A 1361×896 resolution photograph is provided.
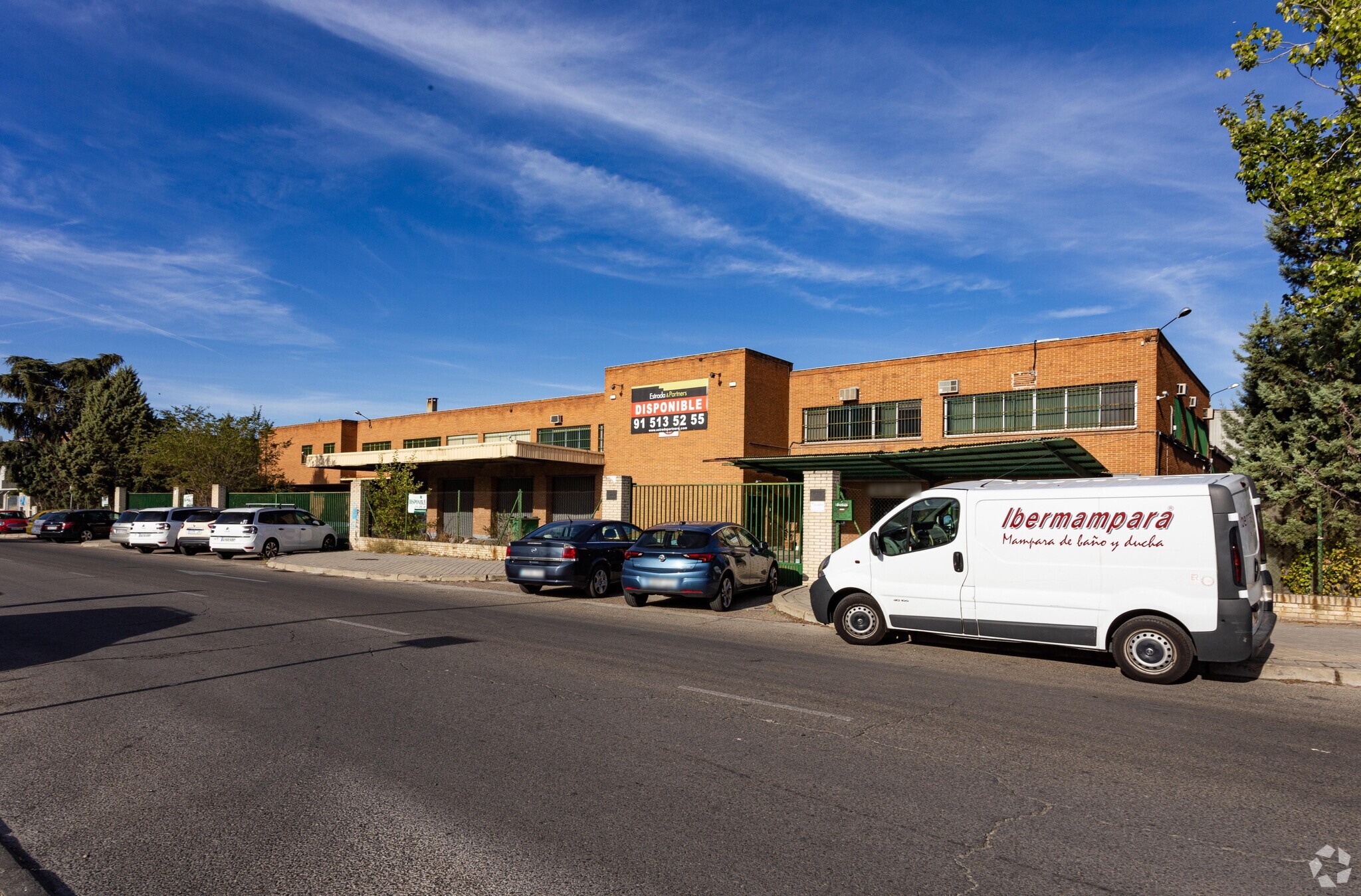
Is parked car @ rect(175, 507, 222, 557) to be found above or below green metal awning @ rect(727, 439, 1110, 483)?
below

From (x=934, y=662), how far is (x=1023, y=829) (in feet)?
17.3

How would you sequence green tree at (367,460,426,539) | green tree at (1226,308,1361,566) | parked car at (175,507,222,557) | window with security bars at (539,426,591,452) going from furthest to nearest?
window with security bars at (539,426,591,452), green tree at (367,460,426,539), parked car at (175,507,222,557), green tree at (1226,308,1361,566)

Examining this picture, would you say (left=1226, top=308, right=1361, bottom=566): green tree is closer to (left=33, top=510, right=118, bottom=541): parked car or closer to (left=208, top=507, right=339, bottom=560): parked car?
(left=208, top=507, right=339, bottom=560): parked car

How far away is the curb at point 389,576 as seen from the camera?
2006 centimetres

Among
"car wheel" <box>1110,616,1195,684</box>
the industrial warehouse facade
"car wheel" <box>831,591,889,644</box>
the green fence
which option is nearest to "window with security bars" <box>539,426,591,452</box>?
the industrial warehouse facade

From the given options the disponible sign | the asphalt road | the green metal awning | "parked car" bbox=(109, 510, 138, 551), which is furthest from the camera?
"parked car" bbox=(109, 510, 138, 551)

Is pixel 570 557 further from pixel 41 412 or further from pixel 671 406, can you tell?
Answer: pixel 41 412

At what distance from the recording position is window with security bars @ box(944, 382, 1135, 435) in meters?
24.1

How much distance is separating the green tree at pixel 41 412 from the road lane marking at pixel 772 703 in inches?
2420

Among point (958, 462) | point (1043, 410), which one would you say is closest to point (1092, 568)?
point (958, 462)

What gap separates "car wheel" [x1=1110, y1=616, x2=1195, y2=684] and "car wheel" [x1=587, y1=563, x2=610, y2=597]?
10139 mm

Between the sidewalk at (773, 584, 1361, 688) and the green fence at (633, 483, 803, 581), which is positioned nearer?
the sidewalk at (773, 584, 1361, 688)

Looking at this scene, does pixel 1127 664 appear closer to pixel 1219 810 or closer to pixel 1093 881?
pixel 1219 810

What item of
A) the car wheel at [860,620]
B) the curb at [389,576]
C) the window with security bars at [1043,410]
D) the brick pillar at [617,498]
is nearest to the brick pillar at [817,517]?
the brick pillar at [617,498]
